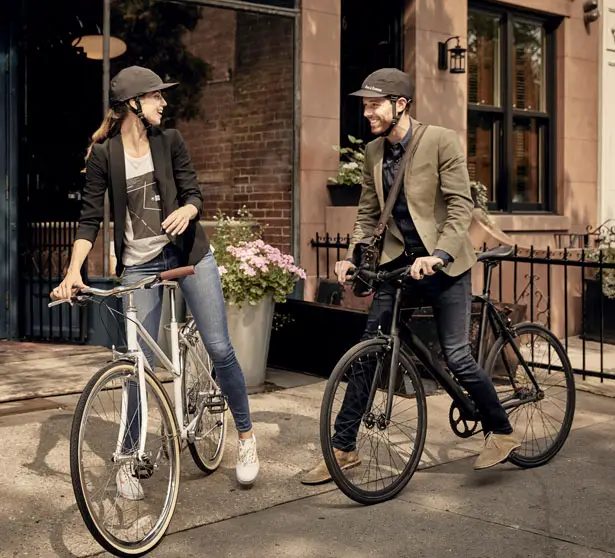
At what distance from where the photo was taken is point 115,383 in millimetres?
4438

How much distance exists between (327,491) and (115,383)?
146 cm

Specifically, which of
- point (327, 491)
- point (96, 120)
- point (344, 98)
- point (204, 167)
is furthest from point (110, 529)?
point (344, 98)

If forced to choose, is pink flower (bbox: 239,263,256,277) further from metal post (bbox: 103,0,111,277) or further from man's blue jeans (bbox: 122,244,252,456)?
man's blue jeans (bbox: 122,244,252,456)

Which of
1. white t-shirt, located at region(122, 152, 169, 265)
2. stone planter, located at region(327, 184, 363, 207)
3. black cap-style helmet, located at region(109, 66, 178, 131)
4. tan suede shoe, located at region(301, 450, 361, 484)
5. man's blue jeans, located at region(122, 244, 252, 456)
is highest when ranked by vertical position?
black cap-style helmet, located at region(109, 66, 178, 131)

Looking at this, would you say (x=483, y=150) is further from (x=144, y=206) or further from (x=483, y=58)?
(x=144, y=206)

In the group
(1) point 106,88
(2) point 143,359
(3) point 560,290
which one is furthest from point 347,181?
(2) point 143,359

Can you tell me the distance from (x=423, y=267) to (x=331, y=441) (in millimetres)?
951

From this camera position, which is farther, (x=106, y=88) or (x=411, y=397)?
(x=106, y=88)

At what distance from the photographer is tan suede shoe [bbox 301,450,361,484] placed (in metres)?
5.25

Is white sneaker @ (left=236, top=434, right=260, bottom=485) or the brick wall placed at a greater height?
the brick wall

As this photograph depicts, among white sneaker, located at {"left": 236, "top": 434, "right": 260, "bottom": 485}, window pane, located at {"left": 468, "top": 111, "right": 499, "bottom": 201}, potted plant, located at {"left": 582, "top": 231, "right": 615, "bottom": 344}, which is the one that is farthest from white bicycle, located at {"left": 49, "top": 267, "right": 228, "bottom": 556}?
window pane, located at {"left": 468, "top": 111, "right": 499, "bottom": 201}

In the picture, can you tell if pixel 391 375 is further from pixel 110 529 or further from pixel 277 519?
pixel 110 529

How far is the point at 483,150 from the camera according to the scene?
1256 centimetres

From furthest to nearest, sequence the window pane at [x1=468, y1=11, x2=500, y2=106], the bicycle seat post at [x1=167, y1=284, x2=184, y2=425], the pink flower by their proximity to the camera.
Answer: the window pane at [x1=468, y1=11, x2=500, y2=106] < the pink flower < the bicycle seat post at [x1=167, y1=284, x2=184, y2=425]
